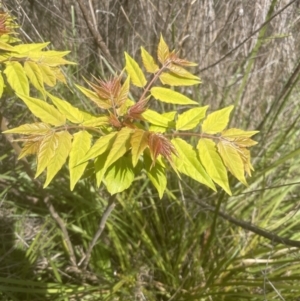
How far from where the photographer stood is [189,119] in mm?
826

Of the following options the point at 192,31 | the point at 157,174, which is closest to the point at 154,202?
the point at 192,31

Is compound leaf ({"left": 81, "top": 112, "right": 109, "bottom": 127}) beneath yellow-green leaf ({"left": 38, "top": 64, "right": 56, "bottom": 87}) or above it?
beneath

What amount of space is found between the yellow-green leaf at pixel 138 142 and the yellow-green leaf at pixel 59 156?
0.11 m

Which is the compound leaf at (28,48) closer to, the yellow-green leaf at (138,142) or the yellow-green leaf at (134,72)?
the yellow-green leaf at (134,72)

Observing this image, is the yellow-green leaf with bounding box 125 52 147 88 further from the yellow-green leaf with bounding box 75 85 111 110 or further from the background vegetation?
the background vegetation

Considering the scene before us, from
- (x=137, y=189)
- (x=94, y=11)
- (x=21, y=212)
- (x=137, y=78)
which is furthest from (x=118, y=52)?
(x=137, y=78)

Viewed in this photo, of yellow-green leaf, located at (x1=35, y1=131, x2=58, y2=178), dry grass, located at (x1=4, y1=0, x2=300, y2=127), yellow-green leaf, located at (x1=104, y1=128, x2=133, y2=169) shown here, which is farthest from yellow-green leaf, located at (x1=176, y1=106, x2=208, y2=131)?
dry grass, located at (x1=4, y1=0, x2=300, y2=127)

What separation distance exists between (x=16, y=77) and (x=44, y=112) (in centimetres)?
13

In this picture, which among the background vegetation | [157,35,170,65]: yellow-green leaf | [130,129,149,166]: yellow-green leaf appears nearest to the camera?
[130,129,149,166]: yellow-green leaf

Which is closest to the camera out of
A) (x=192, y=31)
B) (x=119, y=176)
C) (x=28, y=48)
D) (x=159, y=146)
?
(x=159, y=146)

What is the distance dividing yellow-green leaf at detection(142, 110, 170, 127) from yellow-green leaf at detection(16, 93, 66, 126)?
A: 143 mm

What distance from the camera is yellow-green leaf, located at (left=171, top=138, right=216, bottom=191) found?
2.58ft

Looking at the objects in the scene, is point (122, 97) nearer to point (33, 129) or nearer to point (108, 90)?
point (108, 90)

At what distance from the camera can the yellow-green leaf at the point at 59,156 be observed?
2.43 ft
